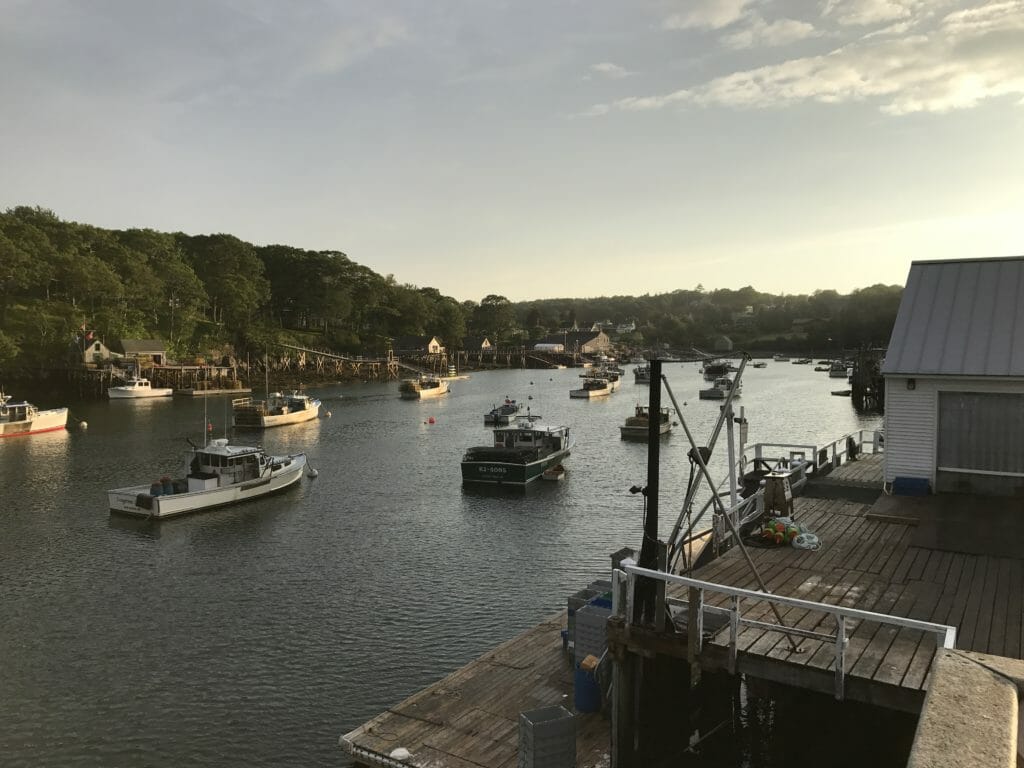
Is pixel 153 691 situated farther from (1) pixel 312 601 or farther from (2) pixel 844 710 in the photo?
(2) pixel 844 710

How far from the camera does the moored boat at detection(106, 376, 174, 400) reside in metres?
88.6

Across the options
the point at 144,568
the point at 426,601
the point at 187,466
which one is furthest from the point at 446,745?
the point at 187,466

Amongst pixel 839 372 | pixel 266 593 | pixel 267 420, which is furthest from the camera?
pixel 839 372

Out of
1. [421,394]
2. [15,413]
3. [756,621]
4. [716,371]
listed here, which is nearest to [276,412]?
[15,413]

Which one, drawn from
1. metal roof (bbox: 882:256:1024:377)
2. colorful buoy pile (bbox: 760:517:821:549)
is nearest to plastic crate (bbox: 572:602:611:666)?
colorful buoy pile (bbox: 760:517:821:549)

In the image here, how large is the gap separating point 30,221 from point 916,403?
12624 cm

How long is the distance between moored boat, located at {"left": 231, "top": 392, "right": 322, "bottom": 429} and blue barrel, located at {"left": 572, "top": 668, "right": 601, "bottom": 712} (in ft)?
187

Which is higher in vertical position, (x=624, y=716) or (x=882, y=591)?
(x=882, y=591)

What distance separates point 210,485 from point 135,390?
209 ft

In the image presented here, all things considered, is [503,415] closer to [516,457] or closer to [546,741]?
[516,457]

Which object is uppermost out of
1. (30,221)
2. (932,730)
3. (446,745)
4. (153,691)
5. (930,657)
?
(30,221)

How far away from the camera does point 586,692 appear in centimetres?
1263

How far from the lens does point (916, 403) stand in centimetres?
1827

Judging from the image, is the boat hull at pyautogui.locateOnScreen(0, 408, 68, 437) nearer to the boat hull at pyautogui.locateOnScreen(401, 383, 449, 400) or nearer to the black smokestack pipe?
the boat hull at pyautogui.locateOnScreen(401, 383, 449, 400)
